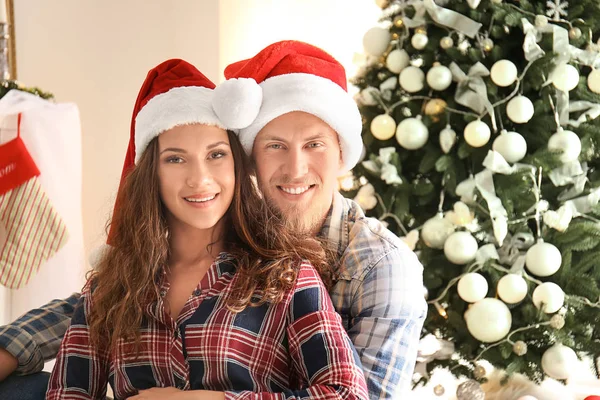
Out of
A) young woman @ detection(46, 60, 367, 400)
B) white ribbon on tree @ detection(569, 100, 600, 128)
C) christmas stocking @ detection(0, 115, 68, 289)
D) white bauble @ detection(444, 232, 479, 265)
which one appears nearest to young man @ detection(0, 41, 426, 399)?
young woman @ detection(46, 60, 367, 400)

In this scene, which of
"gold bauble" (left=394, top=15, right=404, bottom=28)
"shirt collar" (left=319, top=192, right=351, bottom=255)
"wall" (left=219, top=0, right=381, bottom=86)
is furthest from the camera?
"wall" (left=219, top=0, right=381, bottom=86)

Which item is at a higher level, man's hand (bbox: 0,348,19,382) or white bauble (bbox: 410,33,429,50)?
white bauble (bbox: 410,33,429,50)

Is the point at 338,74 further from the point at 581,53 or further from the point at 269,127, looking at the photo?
the point at 581,53

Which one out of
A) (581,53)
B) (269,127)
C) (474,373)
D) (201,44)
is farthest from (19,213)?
(581,53)

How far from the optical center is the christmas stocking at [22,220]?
305cm

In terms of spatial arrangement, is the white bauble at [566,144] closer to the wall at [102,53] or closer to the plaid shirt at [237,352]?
the plaid shirt at [237,352]

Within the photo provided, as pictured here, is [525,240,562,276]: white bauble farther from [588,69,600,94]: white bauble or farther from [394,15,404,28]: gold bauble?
[394,15,404,28]: gold bauble

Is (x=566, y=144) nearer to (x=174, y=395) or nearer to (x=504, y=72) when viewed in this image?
(x=504, y=72)

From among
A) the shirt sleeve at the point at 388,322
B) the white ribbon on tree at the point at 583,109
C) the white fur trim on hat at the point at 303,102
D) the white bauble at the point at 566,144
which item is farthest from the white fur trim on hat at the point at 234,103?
the white ribbon on tree at the point at 583,109

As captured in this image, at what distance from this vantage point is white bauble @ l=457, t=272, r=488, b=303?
2.54 metres

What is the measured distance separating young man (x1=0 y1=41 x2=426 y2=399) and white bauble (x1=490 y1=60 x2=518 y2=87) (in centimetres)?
84

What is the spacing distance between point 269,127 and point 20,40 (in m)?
2.89

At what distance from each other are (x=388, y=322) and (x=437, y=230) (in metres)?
1.04

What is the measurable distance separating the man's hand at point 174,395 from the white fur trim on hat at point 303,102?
0.63 metres
